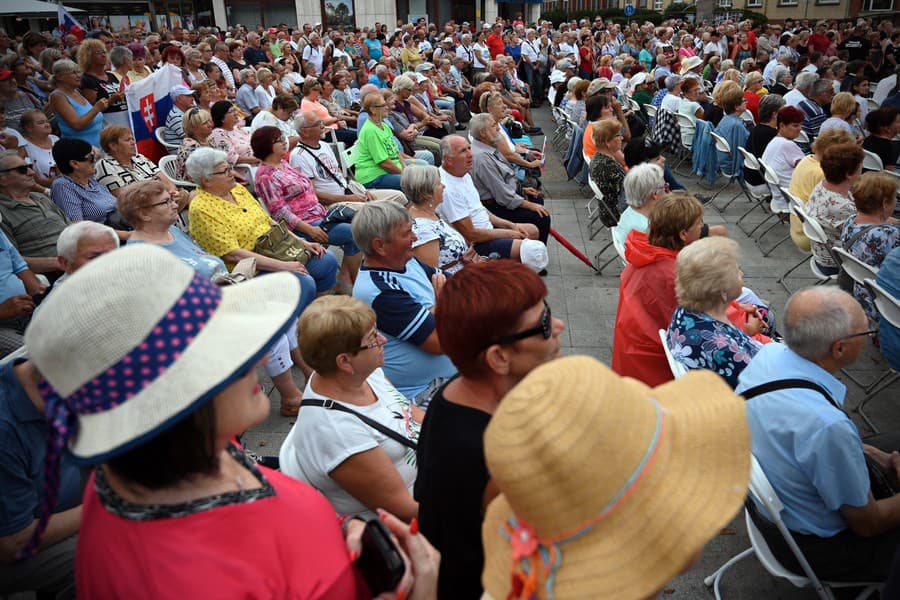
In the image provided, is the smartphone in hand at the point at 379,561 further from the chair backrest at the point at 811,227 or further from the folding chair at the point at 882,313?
the chair backrest at the point at 811,227

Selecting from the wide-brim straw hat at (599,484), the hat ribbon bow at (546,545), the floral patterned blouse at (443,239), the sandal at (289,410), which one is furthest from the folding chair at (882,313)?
the sandal at (289,410)

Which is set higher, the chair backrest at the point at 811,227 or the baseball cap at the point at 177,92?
the baseball cap at the point at 177,92

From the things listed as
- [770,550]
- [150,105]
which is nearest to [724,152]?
[770,550]

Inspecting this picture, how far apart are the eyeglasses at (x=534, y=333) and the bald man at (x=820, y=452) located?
102 cm

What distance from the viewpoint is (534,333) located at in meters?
1.86

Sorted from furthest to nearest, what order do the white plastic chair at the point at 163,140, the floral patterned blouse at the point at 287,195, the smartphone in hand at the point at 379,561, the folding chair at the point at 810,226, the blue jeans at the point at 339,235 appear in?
the white plastic chair at the point at 163,140 < the blue jeans at the point at 339,235 < the floral patterned blouse at the point at 287,195 < the folding chair at the point at 810,226 < the smartphone in hand at the point at 379,561

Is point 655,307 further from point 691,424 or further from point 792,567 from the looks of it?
point 691,424

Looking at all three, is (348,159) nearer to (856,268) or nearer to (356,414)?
(856,268)

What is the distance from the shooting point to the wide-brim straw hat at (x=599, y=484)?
1163 mm

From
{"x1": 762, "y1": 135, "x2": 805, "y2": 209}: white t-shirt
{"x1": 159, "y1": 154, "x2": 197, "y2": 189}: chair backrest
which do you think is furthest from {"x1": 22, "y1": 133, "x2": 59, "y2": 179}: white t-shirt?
{"x1": 762, "y1": 135, "x2": 805, "y2": 209}: white t-shirt

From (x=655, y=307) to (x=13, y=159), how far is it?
14.5 ft

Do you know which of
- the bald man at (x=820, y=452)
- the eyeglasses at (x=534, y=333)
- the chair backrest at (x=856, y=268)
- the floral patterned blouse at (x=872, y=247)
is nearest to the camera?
the eyeglasses at (x=534, y=333)

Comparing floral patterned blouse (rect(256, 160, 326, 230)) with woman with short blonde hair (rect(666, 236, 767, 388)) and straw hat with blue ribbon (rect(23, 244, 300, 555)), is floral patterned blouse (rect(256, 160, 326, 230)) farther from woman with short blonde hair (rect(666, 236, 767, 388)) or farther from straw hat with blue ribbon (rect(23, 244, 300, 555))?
straw hat with blue ribbon (rect(23, 244, 300, 555))

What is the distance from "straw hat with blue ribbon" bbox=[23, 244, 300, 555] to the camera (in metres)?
1.08
